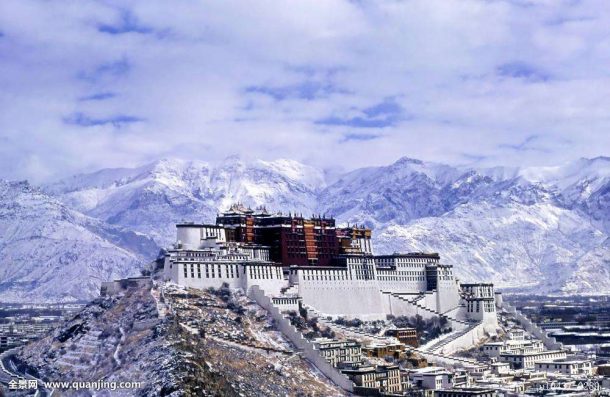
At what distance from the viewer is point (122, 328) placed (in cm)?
14925

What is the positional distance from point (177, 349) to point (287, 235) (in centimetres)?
4993

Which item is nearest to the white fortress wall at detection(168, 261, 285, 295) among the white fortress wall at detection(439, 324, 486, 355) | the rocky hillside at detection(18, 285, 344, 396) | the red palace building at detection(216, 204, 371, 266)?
the rocky hillside at detection(18, 285, 344, 396)

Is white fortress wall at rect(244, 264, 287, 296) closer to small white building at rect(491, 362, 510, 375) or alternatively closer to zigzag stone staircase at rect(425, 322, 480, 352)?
zigzag stone staircase at rect(425, 322, 480, 352)

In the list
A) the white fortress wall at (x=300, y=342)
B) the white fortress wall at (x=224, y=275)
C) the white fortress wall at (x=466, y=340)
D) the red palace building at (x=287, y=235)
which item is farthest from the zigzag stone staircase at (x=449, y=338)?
the white fortress wall at (x=300, y=342)

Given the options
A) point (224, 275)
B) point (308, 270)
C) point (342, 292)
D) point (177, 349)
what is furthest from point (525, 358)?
point (177, 349)

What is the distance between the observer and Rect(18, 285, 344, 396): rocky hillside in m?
133

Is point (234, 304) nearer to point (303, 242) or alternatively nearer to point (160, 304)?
point (160, 304)

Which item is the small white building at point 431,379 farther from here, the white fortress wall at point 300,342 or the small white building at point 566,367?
the small white building at point 566,367

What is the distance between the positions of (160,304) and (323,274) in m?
33.3

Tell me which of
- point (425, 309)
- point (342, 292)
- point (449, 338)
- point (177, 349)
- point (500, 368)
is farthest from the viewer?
point (425, 309)

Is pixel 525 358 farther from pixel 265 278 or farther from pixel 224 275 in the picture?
pixel 224 275

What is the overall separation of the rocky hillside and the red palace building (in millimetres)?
19441

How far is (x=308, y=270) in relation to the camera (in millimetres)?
177625

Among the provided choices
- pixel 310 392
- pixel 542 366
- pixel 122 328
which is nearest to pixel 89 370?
pixel 122 328
